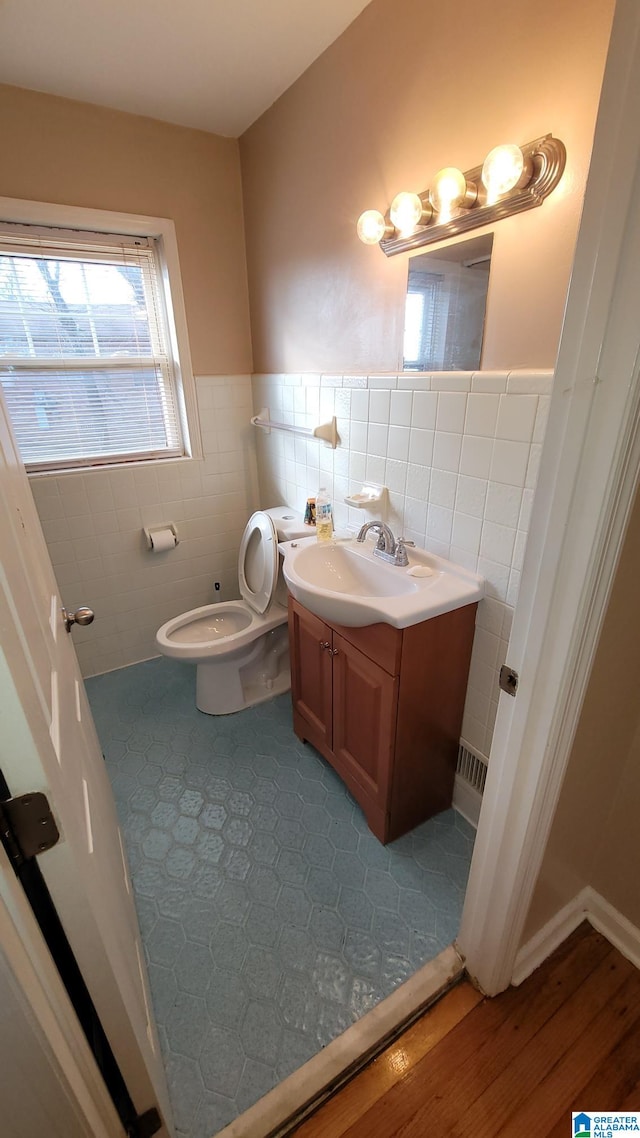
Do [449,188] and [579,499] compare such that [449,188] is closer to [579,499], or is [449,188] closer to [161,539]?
[579,499]

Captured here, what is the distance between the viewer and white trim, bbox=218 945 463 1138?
3.07 ft

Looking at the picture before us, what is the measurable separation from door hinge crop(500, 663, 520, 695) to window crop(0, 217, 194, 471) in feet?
6.55

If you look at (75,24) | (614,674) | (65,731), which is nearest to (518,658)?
Result: (614,674)

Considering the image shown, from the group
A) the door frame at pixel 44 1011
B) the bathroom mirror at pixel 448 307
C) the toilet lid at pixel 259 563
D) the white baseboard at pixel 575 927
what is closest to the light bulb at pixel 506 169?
the bathroom mirror at pixel 448 307

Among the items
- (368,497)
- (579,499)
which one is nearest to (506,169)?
(579,499)

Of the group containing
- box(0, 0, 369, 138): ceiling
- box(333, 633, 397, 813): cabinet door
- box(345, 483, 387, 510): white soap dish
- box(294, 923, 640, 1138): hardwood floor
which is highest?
box(0, 0, 369, 138): ceiling

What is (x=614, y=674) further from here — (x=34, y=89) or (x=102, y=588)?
(x=34, y=89)

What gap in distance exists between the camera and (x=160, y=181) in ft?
6.29

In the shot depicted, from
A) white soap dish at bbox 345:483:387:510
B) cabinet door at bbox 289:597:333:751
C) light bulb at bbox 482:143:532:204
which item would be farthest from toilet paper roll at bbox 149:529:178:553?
light bulb at bbox 482:143:532:204

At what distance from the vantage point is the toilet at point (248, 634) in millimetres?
1885

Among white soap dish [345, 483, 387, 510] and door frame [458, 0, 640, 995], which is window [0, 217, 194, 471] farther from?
door frame [458, 0, 640, 995]

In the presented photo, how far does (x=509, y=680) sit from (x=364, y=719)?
676mm

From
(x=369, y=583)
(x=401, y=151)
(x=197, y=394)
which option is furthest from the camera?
(x=197, y=394)
